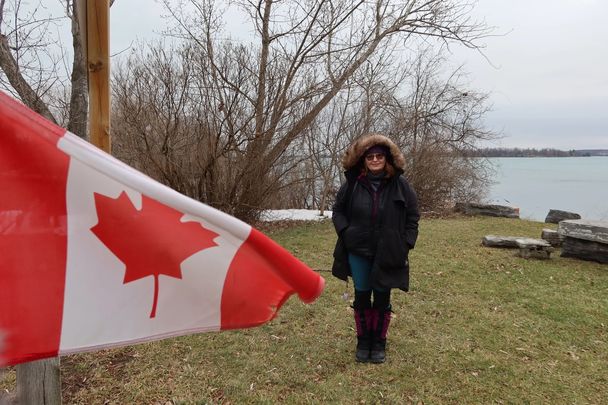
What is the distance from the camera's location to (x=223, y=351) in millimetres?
4074

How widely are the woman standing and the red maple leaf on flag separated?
2304 millimetres

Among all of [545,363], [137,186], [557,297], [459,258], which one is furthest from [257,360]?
[459,258]

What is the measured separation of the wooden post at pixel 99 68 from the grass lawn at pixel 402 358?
6.92ft

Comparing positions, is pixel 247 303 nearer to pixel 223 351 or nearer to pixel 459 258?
pixel 223 351

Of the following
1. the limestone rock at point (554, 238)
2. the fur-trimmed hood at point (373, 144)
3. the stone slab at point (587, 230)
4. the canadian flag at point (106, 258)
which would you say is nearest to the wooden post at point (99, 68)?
the canadian flag at point (106, 258)

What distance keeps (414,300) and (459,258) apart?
2630 mm

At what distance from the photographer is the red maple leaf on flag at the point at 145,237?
143cm

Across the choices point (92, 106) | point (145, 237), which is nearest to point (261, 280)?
point (145, 237)

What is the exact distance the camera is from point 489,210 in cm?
1376

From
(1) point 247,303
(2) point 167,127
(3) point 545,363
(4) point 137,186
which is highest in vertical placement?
(2) point 167,127

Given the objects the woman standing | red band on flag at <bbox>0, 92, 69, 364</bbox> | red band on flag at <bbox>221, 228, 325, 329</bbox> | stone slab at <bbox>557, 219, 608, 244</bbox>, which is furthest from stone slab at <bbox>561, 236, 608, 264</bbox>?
red band on flag at <bbox>0, 92, 69, 364</bbox>

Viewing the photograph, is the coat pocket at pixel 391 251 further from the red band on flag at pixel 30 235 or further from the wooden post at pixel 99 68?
the red band on flag at pixel 30 235

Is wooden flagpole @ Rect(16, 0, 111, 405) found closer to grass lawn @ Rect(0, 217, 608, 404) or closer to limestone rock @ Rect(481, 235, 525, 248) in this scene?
grass lawn @ Rect(0, 217, 608, 404)

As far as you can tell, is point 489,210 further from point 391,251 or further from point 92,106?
point 92,106
